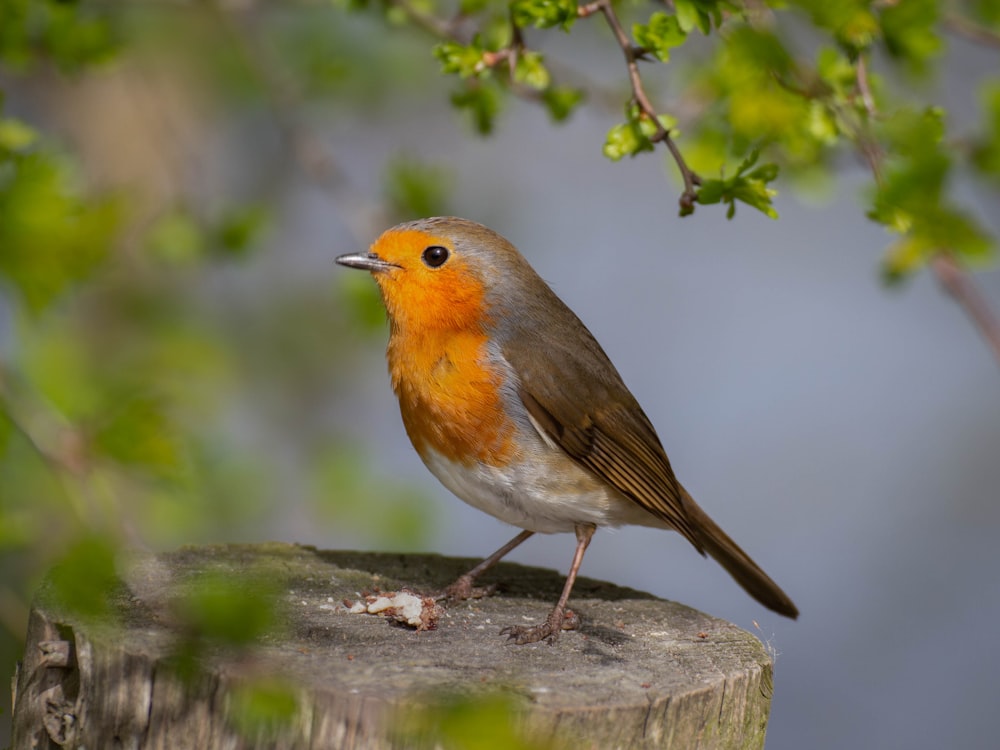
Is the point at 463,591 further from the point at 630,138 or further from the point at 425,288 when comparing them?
the point at 630,138

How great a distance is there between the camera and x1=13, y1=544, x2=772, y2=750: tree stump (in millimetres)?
2436

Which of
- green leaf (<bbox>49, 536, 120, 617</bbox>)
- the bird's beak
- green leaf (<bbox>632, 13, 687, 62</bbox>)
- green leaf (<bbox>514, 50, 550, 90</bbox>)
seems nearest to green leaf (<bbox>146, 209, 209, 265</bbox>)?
the bird's beak

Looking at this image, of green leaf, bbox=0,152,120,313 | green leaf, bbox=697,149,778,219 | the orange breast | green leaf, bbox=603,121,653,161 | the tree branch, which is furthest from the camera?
the orange breast

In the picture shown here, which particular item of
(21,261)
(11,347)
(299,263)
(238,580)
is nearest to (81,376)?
(11,347)

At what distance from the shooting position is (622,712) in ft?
8.33

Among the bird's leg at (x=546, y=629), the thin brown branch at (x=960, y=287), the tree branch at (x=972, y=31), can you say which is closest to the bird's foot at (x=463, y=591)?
the bird's leg at (x=546, y=629)

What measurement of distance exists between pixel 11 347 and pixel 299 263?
3163 millimetres

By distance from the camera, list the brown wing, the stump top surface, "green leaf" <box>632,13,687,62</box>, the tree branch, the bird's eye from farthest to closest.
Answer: the bird's eye → the brown wing → the tree branch → "green leaf" <box>632,13,687,62</box> → the stump top surface

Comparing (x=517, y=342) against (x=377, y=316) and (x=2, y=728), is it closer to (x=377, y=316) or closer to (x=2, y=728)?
(x=377, y=316)

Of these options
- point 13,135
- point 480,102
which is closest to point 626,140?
point 480,102

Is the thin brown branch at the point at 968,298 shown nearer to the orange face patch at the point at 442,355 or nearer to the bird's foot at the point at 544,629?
the bird's foot at the point at 544,629

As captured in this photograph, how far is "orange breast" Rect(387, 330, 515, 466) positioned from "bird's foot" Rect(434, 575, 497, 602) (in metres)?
0.35

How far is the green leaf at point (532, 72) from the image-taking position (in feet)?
10.6

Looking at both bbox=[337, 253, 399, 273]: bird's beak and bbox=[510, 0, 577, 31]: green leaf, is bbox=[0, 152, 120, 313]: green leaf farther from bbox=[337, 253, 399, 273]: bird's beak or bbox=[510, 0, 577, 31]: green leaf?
bbox=[337, 253, 399, 273]: bird's beak
